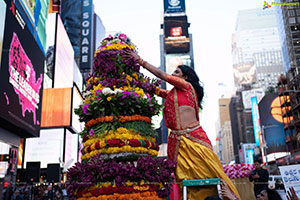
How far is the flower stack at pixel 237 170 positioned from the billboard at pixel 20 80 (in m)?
10.2

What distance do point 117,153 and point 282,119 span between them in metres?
47.9

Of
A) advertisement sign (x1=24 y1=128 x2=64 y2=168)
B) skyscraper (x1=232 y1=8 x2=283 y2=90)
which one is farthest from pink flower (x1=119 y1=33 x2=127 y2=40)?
skyscraper (x1=232 y1=8 x2=283 y2=90)

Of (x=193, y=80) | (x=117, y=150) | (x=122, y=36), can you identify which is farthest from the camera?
(x=122, y=36)

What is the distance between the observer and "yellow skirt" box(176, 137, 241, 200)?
3674 millimetres

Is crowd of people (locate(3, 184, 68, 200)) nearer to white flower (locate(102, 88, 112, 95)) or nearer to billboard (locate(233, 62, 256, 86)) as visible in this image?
white flower (locate(102, 88, 112, 95))

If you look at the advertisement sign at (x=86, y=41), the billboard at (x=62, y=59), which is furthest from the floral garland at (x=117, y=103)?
the advertisement sign at (x=86, y=41)

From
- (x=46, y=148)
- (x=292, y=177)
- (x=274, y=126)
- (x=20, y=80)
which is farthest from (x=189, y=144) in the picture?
(x=274, y=126)

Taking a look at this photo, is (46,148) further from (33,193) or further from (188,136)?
(188,136)

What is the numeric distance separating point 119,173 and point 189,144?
101 cm

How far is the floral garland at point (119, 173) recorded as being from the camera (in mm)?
3463

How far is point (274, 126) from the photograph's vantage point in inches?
1917

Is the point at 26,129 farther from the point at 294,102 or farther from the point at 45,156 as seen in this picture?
the point at 294,102

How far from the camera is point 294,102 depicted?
133 feet

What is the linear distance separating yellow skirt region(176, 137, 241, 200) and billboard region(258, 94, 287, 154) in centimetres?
4650
